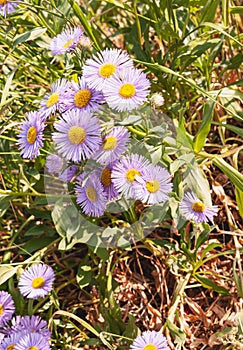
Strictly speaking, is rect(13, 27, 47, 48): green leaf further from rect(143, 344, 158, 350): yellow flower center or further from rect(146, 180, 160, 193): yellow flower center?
rect(143, 344, 158, 350): yellow flower center

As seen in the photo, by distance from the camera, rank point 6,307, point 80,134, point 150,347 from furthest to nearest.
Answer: point 6,307 → point 150,347 → point 80,134

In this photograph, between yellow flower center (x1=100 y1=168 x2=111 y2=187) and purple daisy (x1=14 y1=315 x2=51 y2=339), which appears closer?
yellow flower center (x1=100 y1=168 x2=111 y2=187)

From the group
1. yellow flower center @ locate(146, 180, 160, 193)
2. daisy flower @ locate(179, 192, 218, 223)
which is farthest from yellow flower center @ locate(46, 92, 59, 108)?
daisy flower @ locate(179, 192, 218, 223)

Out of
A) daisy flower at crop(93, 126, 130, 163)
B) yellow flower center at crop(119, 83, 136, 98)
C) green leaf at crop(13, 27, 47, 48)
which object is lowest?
daisy flower at crop(93, 126, 130, 163)

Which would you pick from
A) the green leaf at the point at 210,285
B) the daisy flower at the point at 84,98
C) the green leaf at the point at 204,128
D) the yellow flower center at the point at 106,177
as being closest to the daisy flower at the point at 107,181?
the yellow flower center at the point at 106,177

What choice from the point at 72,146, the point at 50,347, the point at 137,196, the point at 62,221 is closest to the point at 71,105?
the point at 72,146

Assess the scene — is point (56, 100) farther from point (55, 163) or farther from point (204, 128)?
point (204, 128)

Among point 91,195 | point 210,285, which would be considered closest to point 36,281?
point 91,195
